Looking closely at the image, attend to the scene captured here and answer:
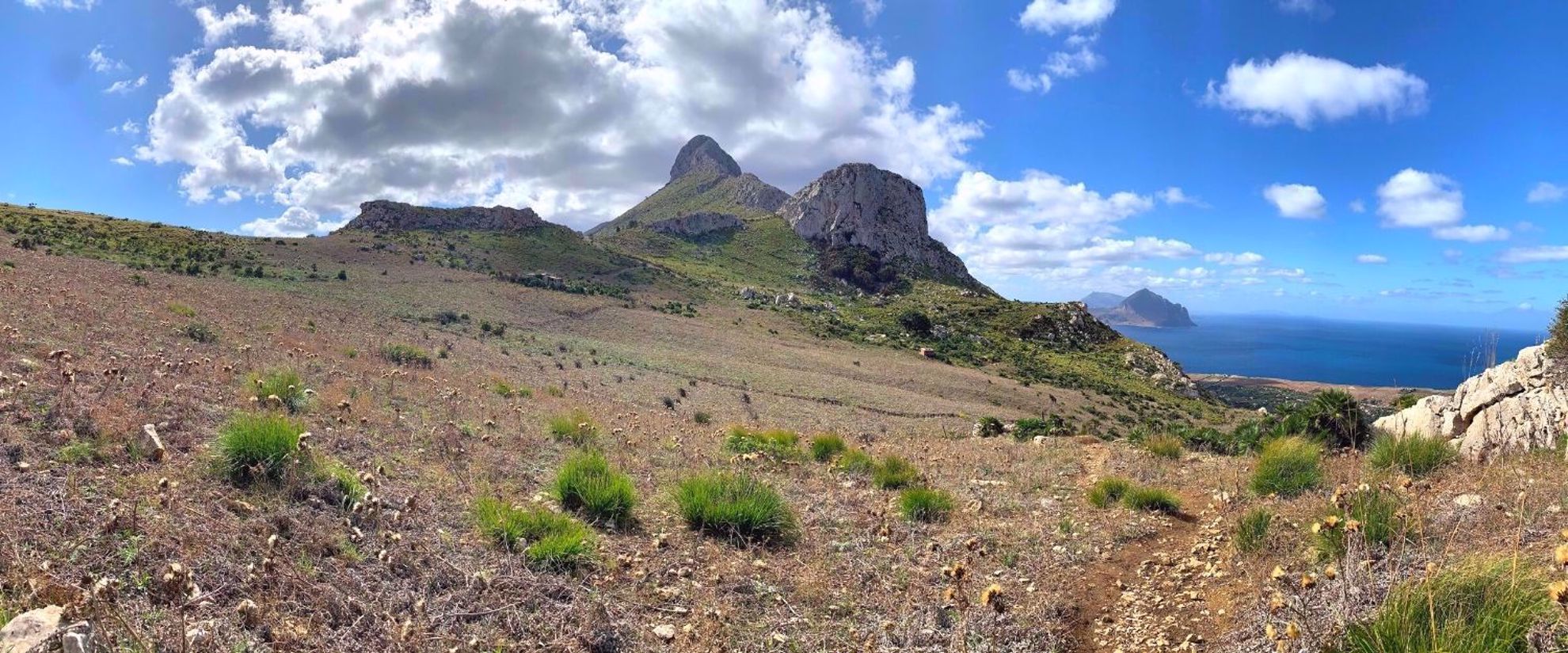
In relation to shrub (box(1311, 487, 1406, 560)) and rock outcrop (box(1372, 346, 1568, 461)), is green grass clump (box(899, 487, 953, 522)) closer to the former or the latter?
shrub (box(1311, 487, 1406, 560))

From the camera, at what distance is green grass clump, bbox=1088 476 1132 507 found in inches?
328

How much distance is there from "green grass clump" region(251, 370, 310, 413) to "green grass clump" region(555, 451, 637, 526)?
3.87 meters

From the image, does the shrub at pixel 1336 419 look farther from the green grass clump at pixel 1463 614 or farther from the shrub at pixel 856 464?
the green grass clump at pixel 1463 614

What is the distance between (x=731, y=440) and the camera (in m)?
11.8

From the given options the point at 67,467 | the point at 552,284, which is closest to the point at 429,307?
the point at 552,284

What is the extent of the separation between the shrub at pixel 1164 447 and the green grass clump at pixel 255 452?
42.0ft

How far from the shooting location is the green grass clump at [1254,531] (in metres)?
5.46

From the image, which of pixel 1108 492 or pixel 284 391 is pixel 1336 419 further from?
pixel 284 391

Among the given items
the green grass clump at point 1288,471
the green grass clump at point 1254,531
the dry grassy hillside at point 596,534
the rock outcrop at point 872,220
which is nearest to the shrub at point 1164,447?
the dry grassy hillside at point 596,534

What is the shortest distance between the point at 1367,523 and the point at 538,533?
20.3 ft

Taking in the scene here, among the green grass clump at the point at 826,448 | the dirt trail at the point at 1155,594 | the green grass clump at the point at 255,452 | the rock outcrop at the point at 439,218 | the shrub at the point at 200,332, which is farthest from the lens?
the rock outcrop at the point at 439,218

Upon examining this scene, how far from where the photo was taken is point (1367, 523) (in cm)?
487

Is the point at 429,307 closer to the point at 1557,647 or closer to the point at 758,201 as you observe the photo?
the point at 1557,647

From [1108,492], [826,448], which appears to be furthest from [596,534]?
[1108,492]
